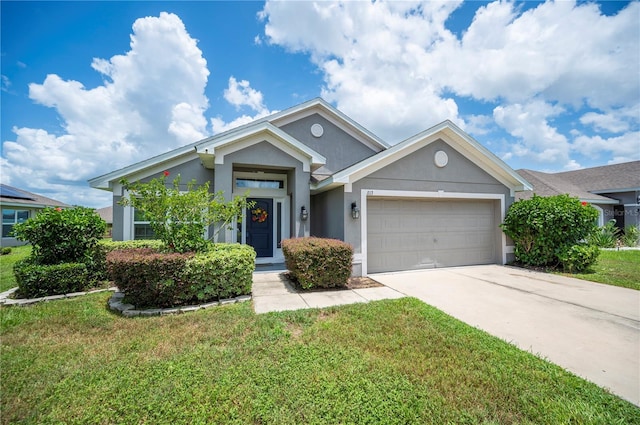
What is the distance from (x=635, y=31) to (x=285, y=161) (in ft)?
36.4

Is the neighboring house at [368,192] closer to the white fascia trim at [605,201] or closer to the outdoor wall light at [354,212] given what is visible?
the outdoor wall light at [354,212]

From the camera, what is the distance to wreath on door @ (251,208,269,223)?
32.1 feet

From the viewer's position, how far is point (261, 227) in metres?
9.93

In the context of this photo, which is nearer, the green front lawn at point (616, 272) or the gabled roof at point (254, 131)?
the green front lawn at point (616, 272)

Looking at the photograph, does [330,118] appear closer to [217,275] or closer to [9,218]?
[217,275]

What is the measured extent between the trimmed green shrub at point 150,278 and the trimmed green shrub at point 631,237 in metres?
23.0

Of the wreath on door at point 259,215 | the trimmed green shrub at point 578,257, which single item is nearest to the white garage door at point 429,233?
the trimmed green shrub at point 578,257

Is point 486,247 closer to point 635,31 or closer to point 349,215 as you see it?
point 349,215

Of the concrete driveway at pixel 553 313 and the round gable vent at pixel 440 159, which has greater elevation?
the round gable vent at pixel 440 159

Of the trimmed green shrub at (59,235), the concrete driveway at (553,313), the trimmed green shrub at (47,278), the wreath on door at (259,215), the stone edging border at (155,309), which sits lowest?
the concrete driveway at (553,313)

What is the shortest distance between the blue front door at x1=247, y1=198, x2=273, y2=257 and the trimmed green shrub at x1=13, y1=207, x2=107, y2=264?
4462 millimetres

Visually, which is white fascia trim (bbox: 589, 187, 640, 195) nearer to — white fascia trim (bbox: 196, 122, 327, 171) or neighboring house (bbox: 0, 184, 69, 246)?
white fascia trim (bbox: 196, 122, 327, 171)

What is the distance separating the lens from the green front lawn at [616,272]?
7105 millimetres

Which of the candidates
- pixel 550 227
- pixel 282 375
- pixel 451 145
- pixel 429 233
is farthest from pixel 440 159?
pixel 282 375
